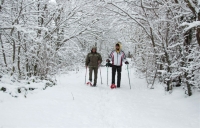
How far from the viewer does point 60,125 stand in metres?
3.24

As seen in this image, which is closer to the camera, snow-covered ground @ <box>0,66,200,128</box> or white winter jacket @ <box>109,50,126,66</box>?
snow-covered ground @ <box>0,66,200,128</box>

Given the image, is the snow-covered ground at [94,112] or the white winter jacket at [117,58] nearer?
the snow-covered ground at [94,112]

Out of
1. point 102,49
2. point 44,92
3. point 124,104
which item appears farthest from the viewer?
point 102,49

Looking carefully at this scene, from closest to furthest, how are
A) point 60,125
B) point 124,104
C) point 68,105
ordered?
point 60,125 < point 68,105 < point 124,104

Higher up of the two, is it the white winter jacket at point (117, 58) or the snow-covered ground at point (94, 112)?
the white winter jacket at point (117, 58)

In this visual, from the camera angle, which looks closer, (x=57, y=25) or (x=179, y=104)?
(x=179, y=104)

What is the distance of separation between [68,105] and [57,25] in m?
6.16

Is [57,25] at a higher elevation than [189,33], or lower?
higher

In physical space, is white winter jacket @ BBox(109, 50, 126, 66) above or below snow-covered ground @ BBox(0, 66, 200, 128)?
above

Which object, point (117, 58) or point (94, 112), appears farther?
point (117, 58)

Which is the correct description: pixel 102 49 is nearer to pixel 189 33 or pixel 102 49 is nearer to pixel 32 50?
pixel 32 50

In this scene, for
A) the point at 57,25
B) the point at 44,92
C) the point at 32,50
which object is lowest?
the point at 44,92

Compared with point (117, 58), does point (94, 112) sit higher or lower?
lower

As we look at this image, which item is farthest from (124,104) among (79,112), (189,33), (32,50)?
(32,50)
